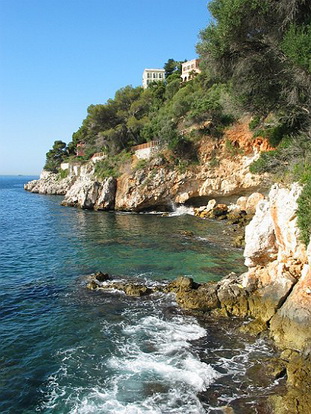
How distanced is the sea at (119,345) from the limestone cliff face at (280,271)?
3.86 feet

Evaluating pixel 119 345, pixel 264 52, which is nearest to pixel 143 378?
pixel 119 345

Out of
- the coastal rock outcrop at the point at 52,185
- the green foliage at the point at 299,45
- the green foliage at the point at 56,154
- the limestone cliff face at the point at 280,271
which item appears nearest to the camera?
the limestone cliff face at the point at 280,271

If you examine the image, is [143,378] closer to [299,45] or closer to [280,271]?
[280,271]

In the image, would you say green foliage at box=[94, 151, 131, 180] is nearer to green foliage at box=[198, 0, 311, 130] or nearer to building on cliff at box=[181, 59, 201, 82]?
green foliage at box=[198, 0, 311, 130]

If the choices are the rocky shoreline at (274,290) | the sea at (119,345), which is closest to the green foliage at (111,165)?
the sea at (119,345)

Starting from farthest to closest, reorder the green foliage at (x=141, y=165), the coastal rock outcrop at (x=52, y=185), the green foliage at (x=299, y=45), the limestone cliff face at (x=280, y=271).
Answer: the coastal rock outcrop at (x=52, y=185) < the green foliage at (x=141, y=165) < the green foliage at (x=299, y=45) < the limestone cliff face at (x=280, y=271)

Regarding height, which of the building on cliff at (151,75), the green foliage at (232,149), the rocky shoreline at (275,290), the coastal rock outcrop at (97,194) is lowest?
the rocky shoreline at (275,290)

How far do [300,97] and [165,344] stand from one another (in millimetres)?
14408

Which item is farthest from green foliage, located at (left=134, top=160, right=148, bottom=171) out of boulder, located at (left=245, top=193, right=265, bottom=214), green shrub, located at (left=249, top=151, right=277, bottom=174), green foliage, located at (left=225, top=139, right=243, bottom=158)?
green shrub, located at (left=249, top=151, right=277, bottom=174)

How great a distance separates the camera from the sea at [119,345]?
948cm

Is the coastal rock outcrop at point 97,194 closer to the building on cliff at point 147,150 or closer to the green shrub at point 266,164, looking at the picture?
the building on cliff at point 147,150

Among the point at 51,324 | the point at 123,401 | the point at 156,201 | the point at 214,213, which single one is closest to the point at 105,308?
the point at 51,324

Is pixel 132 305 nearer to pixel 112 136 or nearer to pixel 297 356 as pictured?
pixel 297 356

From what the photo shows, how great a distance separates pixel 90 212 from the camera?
44312 mm
